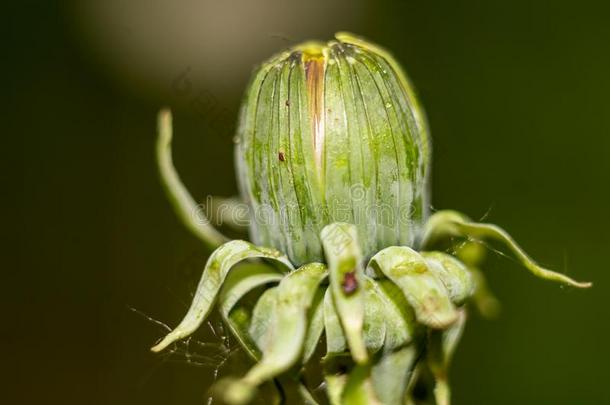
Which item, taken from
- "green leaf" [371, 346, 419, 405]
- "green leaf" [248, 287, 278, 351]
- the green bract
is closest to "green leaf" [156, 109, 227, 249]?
the green bract

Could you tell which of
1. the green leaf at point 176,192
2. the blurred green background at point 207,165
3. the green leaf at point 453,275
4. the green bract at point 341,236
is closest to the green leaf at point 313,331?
the green bract at point 341,236

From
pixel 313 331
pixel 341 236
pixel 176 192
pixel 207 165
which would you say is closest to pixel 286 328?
pixel 313 331

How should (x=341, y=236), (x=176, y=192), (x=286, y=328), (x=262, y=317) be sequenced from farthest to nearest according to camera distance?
(x=176, y=192), (x=262, y=317), (x=341, y=236), (x=286, y=328)

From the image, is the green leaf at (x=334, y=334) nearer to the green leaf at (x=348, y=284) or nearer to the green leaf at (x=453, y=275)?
the green leaf at (x=348, y=284)

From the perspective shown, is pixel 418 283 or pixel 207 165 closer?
pixel 418 283

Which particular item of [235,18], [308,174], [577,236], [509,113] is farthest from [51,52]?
[308,174]

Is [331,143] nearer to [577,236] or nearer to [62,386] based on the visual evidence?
[577,236]

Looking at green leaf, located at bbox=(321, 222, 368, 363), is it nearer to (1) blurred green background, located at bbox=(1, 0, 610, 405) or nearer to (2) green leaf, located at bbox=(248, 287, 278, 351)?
(2) green leaf, located at bbox=(248, 287, 278, 351)

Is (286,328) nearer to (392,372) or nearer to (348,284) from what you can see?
(348,284)
